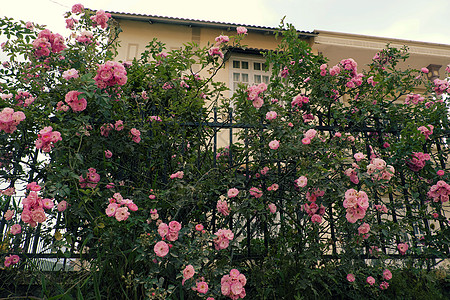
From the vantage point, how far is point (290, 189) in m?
2.65

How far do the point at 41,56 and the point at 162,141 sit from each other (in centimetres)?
150

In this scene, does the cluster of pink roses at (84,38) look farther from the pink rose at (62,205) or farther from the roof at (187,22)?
the roof at (187,22)

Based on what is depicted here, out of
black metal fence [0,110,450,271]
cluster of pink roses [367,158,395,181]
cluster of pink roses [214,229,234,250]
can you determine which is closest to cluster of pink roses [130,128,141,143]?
black metal fence [0,110,450,271]

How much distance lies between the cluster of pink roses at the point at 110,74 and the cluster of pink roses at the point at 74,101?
187 millimetres

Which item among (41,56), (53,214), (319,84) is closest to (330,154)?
(319,84)

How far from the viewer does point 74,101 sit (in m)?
2.20

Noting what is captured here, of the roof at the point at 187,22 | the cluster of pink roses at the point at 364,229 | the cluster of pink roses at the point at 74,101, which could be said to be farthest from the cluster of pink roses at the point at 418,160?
the roof at the point at 187,22

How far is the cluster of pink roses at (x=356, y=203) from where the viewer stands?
209 centimetres

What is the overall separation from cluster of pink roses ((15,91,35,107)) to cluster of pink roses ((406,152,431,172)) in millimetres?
3771

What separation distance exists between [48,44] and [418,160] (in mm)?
3890

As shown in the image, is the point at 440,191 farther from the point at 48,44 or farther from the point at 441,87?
the point at 48,44

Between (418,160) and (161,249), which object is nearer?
(161,249)

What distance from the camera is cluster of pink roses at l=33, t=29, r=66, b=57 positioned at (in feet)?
8.73

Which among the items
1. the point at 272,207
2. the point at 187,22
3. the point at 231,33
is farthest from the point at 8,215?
the point at 231,33
